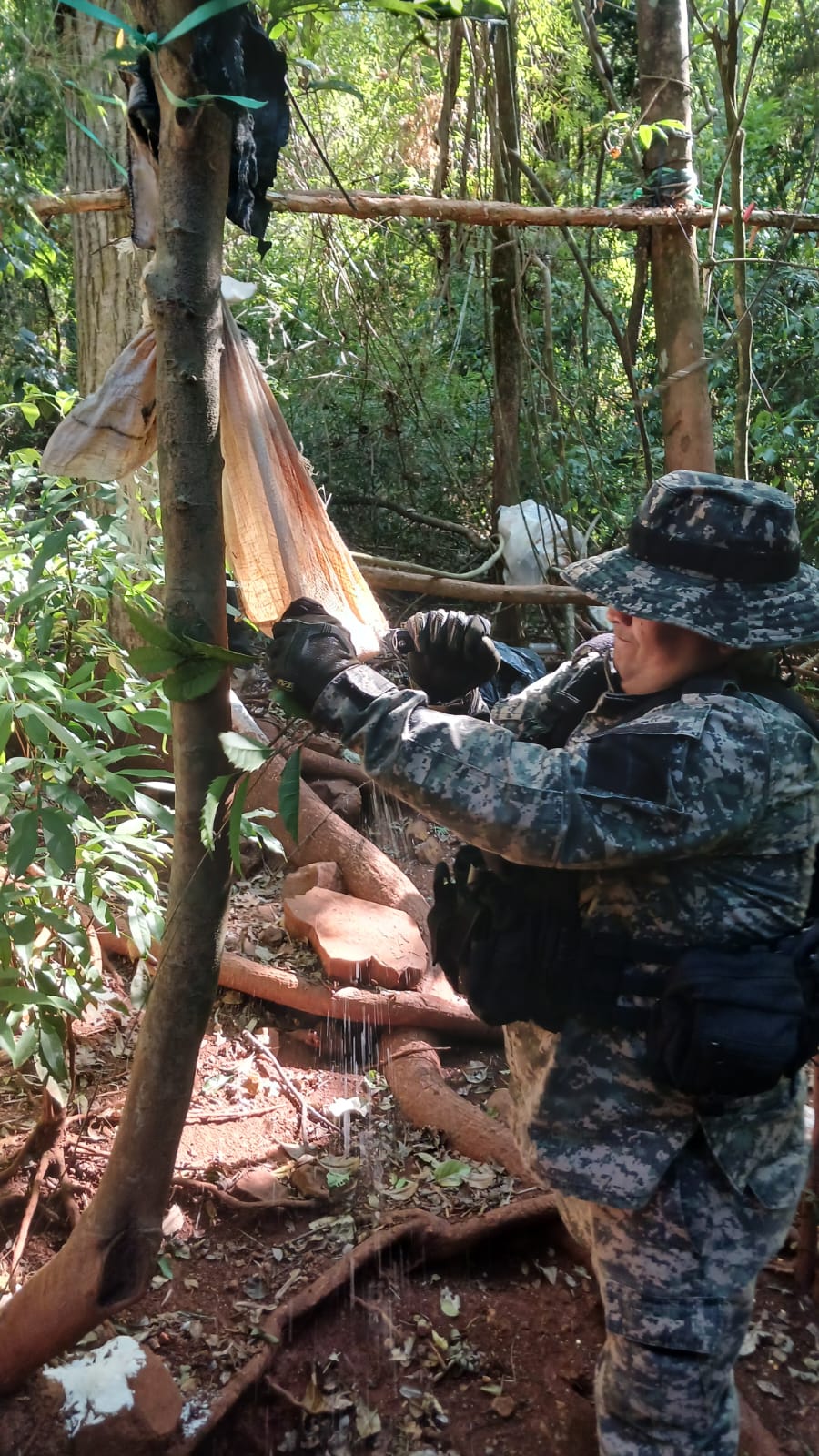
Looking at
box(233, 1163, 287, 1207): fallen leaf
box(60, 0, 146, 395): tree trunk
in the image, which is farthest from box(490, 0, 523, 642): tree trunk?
box(233, 1163, 287, 1207): fallen leaf

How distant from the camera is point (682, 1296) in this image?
5.40 feet

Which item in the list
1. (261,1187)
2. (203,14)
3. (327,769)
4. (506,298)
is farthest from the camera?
(506,298)

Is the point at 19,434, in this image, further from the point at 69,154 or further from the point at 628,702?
the point at 628,702

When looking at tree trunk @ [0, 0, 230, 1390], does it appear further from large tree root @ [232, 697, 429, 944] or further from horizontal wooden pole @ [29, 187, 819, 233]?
large tree root @ [232, 697, 429, 944]

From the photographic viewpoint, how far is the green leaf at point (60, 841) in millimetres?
1758

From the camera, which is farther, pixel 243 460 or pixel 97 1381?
pixel 97 1381

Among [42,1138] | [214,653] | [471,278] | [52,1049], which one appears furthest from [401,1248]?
[471,278]

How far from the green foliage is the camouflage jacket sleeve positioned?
662 millimetres

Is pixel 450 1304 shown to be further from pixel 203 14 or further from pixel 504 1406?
pixel 203 14

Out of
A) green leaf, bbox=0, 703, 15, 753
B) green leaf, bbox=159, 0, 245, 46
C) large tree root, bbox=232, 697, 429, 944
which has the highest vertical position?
green leaf, bbox=159, 0, 245, 46

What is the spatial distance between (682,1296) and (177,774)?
3.84 feet

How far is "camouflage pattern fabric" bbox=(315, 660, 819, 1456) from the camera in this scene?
143 centimetres

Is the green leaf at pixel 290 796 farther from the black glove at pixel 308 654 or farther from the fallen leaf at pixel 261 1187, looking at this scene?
the fallen leaf at pixel 261 1187

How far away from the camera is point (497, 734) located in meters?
1.49
